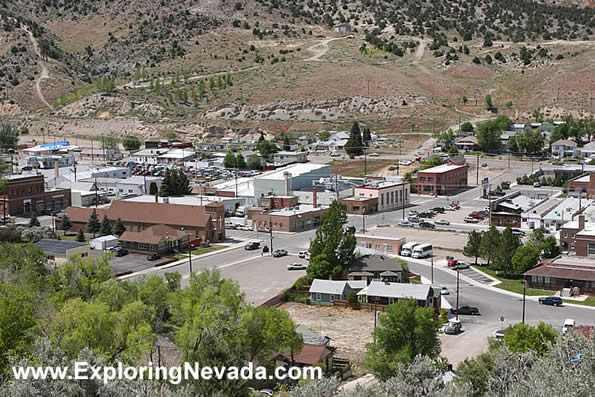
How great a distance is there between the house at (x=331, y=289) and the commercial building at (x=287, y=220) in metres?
16.8

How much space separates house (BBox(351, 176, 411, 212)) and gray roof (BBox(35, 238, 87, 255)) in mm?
23630

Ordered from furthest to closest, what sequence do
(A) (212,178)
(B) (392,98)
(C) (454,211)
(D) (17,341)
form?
(B) (392,98) < (A) (212,178) < (C) (454,211) < (D) (17,341)

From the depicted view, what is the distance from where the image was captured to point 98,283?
110 feet

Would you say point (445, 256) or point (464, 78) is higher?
point (464, 78)

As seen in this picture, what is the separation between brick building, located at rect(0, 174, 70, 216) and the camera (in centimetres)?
6281

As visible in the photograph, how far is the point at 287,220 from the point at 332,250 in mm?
15634

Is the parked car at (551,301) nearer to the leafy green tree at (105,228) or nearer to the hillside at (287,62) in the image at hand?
the leafy green tree at (105,228)

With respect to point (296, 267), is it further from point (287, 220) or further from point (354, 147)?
point (354, 147)

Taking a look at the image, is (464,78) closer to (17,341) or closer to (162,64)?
(162,64)

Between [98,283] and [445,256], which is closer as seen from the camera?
[98,283]

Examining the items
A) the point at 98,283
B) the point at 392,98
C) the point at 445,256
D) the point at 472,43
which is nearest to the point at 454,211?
the point at 445,256

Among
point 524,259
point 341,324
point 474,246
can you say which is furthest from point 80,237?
point 524,259

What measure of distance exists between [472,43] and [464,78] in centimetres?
2199

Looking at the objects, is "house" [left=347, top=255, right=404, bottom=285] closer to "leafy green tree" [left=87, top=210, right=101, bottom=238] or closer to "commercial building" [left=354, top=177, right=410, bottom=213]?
"commercial building" [left=354, top=177, right=410, bottom=213]
